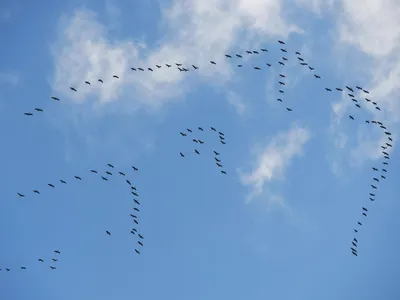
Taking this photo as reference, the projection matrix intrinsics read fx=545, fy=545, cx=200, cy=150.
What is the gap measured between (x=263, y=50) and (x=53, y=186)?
39.5 meters

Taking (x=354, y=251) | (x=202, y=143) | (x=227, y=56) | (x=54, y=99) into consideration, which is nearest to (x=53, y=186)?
(x=54, y=99)

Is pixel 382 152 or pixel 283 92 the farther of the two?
pixel 382 152

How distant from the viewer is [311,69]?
89.3 metres

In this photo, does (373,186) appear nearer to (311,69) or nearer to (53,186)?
(311,69)

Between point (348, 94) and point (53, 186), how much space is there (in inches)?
1980

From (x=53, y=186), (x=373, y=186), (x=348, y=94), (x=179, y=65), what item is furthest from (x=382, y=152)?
(x=53, y=186)

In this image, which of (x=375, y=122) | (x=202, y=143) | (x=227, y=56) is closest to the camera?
(x=227, y=56)

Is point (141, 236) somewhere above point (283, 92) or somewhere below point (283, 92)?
below

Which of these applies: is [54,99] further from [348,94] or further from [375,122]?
[375,122]

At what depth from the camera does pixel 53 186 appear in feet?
282

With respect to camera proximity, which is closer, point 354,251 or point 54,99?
point 54,99

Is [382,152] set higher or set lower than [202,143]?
higher

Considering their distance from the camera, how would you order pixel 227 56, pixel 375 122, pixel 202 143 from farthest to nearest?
pixel 375 122 → pixel 202 143 → pixel 227 56

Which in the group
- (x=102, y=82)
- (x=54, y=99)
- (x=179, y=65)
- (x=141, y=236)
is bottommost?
(x=141, y=236)
